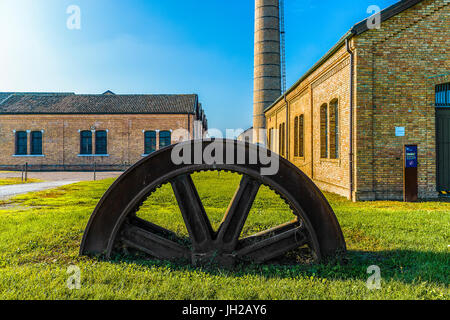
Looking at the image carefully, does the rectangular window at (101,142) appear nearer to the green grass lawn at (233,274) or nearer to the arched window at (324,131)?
the arched window at (324,131)

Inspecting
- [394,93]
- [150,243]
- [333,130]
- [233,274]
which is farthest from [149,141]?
[233,274]

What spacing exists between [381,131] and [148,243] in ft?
27.4

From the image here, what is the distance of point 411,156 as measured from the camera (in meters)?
8.91

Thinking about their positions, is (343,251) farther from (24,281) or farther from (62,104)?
(62,104)

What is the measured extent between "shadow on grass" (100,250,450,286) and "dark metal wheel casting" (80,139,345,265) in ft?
0.33

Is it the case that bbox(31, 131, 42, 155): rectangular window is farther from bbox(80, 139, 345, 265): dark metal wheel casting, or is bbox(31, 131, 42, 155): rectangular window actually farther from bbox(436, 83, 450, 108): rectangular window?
bbox(436, 83, 450, 108): rectangular window

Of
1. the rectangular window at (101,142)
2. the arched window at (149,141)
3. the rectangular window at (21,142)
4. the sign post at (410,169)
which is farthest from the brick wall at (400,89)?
the rectangular window at (21,142)

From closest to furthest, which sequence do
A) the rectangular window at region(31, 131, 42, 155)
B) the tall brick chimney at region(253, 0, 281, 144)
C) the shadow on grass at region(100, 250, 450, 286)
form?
the shadow on grass at region(100, 250, 450, 286), the tall brick chimney at region(253, 0, 281, 144), the rectangular window at region(31, 131, 42, 155)

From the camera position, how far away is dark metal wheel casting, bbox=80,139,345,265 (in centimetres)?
306

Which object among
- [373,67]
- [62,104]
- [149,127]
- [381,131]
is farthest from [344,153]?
[62,104]

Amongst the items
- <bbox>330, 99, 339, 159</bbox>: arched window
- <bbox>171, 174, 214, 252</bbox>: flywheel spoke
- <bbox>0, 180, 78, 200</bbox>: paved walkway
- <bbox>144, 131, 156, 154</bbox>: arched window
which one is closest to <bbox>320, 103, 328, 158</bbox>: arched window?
<bbox>330, 99, 339, 159</bbox>: arched window

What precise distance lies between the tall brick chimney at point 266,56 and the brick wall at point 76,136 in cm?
743

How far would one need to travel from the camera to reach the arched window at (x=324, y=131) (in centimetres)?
1245

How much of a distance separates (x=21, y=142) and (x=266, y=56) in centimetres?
2621
